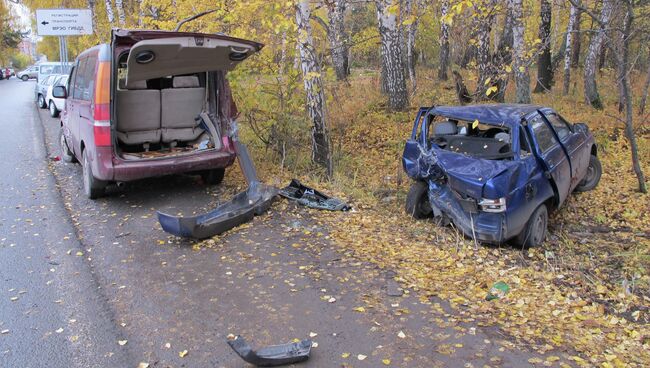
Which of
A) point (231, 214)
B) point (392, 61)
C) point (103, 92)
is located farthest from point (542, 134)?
point (392, 61)

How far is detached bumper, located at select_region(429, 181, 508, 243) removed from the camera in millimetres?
5549

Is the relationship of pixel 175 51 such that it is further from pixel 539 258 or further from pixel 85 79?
pixel 539 258

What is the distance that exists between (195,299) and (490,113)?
14.2 feet

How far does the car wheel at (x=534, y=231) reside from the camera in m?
5.94

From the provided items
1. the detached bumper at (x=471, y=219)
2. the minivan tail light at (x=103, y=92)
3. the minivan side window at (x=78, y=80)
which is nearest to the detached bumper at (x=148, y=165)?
the minivan tail light at (x=103, y=92)

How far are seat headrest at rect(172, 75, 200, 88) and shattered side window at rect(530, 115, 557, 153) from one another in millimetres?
4953

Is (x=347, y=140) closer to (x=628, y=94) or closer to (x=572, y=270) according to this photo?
(x=628, y=94)

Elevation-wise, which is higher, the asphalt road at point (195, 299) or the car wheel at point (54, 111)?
the car wheel at point (54, 111)

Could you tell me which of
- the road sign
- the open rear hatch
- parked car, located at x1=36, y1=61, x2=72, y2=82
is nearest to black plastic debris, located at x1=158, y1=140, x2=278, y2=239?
the open rear hatch

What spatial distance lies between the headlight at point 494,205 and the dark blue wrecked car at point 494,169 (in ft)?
0.03

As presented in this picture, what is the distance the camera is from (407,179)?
9031 mm

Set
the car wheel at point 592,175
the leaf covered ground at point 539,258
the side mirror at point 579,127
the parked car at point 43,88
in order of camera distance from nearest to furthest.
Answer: the leaf covered ground at point 539,258 < the side mirror at point 579,127 < the car wheel at point 592,175 < the parked car at point 43,88

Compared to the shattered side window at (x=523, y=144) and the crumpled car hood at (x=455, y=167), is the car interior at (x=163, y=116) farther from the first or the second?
the shattered side window at (x=523, y=144)

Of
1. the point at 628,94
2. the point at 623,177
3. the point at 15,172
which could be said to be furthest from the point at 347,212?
the point at 15,172
